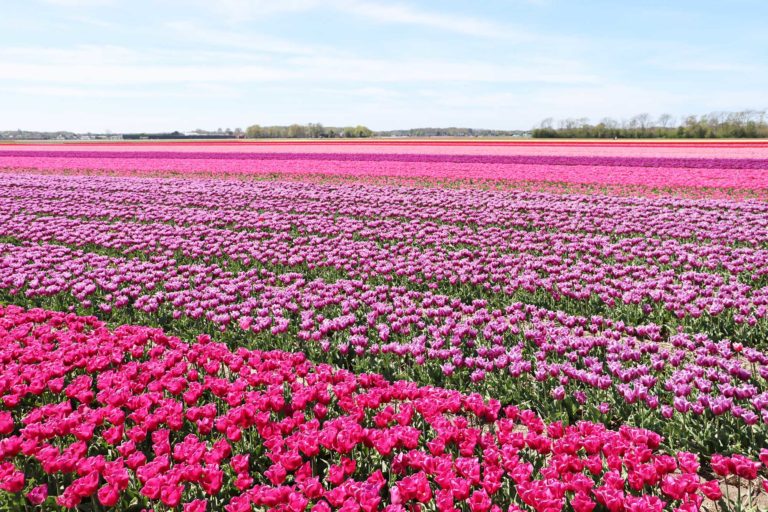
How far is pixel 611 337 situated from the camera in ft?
18.7

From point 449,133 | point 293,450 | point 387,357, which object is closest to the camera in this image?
point 293,450

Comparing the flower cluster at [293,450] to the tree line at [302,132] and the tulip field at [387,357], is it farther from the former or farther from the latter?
the tree line at [302,132]

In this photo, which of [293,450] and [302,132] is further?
[302,132]

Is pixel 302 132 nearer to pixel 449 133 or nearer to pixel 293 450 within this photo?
pixel 449 133

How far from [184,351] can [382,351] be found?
2.06 meters

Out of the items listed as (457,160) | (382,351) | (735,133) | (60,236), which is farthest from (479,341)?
(735,133)

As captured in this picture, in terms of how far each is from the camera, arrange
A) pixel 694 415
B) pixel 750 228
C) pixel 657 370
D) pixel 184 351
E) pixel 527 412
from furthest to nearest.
A: pixel 750 228
pixel 184 351
pixel 657 370
pixel 694 415
pixel 527 412

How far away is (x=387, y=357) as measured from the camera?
550cm

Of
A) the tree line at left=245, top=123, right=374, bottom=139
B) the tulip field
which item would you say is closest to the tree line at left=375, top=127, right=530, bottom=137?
the tree line at left=245, top=123, right=374, bottom=139

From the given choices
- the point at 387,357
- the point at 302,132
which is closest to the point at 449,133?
the point at 302,132

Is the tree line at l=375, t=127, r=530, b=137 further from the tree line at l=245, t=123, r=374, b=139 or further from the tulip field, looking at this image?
the tulip field

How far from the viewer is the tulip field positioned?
318 cm

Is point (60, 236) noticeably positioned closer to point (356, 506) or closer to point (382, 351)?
point (382, 351)

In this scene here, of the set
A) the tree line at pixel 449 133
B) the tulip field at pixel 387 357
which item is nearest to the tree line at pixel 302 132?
the tree line at pixel 449 133
